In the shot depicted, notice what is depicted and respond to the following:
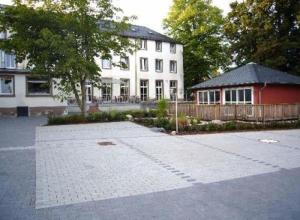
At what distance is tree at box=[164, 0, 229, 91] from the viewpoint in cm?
5000

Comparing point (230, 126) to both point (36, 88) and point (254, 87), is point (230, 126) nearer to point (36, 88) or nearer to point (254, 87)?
point (254, 87)

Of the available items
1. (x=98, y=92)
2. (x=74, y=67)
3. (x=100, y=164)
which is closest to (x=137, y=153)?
(x=100, y=164)

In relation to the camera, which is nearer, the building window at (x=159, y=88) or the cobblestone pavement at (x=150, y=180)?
the cobblestone pavement at (x=150, y=180)

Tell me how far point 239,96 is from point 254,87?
1.81 m

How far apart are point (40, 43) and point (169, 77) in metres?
28.2

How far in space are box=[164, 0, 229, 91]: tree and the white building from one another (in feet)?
8.48

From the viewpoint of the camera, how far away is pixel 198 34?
49969mm

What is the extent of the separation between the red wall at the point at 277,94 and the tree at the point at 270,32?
8478mm

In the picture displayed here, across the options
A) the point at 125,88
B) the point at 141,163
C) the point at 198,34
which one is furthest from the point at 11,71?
the point at 141,163

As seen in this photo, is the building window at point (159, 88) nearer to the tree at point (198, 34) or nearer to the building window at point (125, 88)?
the building window at point (125, 88)

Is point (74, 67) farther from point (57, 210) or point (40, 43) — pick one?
point (57, 210)

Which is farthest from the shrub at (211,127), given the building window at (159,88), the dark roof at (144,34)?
the building window at (159,88)

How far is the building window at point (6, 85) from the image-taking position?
35.2 metres

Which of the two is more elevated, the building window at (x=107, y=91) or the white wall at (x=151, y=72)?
the white wall at (x=151, y=72)
